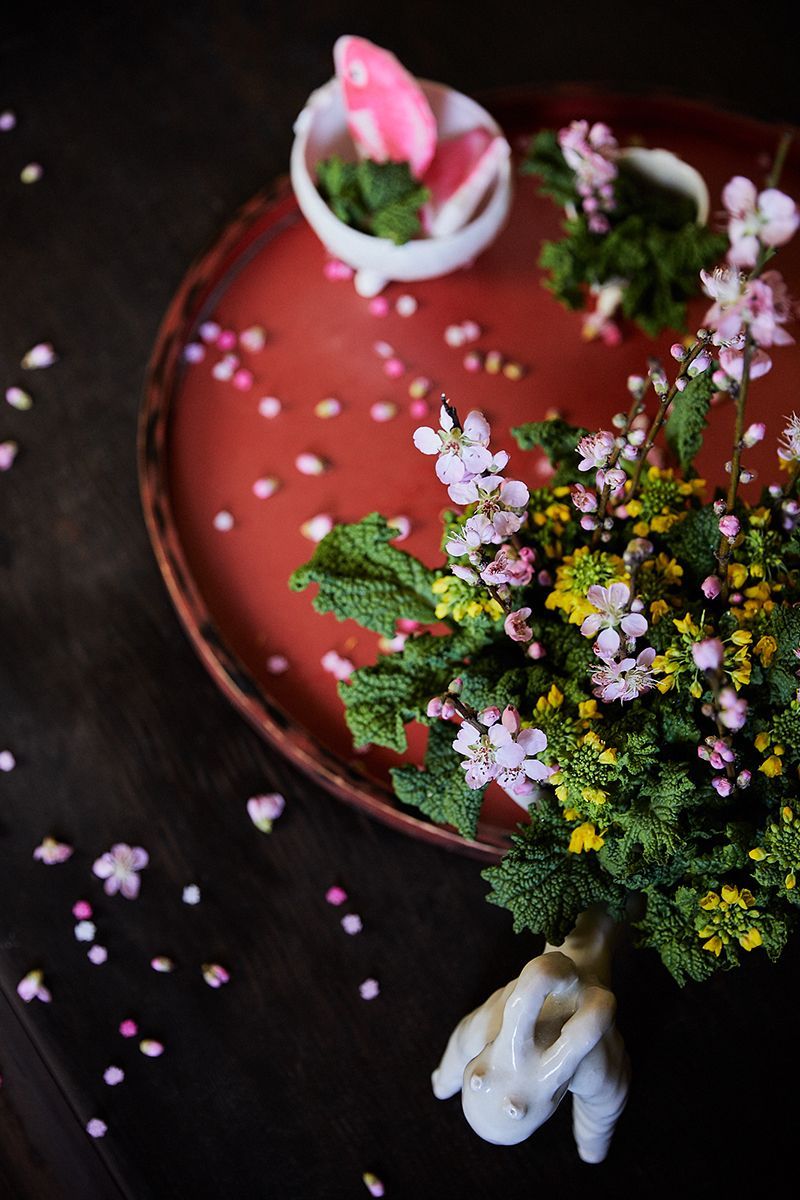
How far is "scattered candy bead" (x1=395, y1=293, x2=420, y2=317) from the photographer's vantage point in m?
1.10

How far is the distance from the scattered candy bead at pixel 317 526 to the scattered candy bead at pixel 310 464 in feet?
0.14

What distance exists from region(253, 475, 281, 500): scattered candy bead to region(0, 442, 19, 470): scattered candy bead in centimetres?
26

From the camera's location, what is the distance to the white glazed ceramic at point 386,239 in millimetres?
1008

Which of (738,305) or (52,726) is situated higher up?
(738,305)

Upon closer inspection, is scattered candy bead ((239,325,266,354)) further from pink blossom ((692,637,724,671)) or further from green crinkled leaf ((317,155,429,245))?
pink blossom ((692,637,724,671))

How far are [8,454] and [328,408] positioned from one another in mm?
331

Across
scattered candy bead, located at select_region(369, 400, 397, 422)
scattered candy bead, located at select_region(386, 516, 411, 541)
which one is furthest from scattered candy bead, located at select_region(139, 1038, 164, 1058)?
scattered candy bead, located at select_region(369, 400, 397, 422)

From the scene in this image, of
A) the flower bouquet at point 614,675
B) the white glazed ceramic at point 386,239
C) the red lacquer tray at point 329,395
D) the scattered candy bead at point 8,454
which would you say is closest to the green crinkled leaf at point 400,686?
the flower bouquet at point 614,675

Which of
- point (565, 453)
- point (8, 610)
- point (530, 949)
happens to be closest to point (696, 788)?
point (565, 453)

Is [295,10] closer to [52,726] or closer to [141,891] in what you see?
[52,726]

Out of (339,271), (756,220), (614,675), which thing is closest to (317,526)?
(339,271)

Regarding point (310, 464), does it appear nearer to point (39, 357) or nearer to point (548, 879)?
point (39, 357)

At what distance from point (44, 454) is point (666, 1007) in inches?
31.1

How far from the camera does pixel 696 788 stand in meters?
0.65
